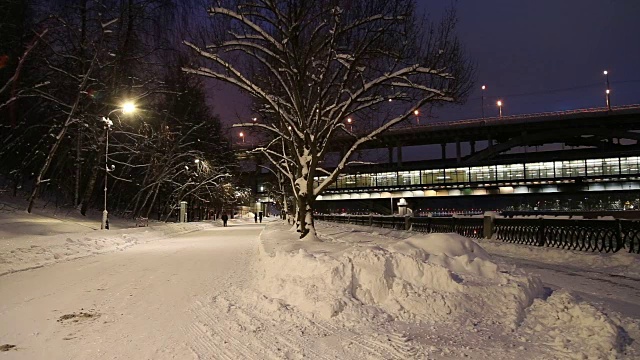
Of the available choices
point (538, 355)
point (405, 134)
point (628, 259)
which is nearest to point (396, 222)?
point (628, 259)

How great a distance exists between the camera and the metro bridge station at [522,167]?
8650 centimetres

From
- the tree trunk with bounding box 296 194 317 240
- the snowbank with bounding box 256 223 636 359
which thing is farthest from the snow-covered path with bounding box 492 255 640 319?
the tree trunk with bounding box 296 194 317 240

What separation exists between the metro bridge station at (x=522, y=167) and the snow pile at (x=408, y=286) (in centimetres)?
7269

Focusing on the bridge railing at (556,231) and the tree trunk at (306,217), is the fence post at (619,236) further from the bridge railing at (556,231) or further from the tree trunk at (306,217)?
the tree trunk at (306,217)

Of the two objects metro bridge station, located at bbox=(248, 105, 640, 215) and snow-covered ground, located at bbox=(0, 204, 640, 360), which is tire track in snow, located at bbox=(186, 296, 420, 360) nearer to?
snow-covered ground, located at bbox=(0, 204, 640, 360)

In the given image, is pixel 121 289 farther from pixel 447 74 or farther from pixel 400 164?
pixel 400 164

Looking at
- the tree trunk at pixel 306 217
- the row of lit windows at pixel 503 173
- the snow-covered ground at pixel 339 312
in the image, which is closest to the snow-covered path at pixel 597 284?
the snow-covered ground at pixel 339 312

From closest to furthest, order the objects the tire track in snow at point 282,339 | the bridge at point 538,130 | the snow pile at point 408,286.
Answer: the tire track in snow at point 282,339 < the snow pile at point 408,286 < the bridge at point 538,130

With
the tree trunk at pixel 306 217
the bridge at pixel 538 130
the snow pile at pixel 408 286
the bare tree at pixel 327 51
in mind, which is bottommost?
the snow pile at pixel 408 286

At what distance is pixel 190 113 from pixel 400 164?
6236cm

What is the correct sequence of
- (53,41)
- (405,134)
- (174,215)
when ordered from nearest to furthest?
(53,41) < (174,215) < (405,134)

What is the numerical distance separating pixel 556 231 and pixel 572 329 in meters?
14.0

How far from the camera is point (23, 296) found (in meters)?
9.34

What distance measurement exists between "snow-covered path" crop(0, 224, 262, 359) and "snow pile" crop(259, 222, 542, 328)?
6.21 ft
